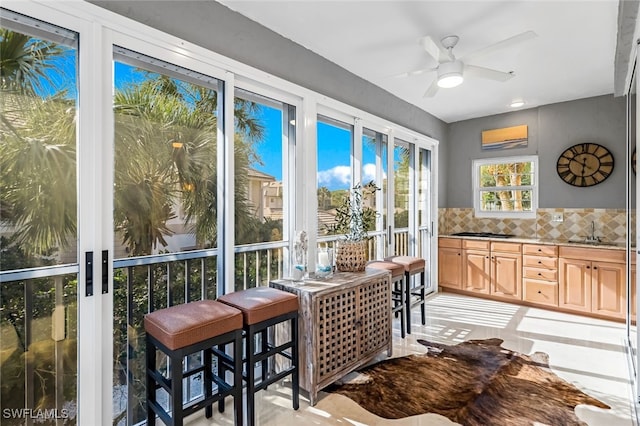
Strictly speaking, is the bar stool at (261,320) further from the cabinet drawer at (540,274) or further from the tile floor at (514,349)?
the cabinet drawer at (540,274)

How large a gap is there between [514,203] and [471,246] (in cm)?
101

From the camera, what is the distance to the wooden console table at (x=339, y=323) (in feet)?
7.65

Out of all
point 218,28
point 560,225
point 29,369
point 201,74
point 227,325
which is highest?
point 218,28

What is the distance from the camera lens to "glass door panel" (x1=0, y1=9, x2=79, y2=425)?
1567mm

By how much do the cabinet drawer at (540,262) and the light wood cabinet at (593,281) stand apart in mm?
86

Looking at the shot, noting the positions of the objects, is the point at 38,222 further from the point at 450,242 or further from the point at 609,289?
the point at 609,289

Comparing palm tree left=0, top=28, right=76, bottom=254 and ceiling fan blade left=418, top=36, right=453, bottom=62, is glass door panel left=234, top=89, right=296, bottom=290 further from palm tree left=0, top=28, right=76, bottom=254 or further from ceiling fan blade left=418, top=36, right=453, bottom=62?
ceiling fan blade left=418, top=36, right=453, bottom=62

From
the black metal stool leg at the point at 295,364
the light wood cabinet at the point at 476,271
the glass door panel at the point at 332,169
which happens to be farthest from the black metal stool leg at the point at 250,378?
the light wood cabinet at the point at 476,271

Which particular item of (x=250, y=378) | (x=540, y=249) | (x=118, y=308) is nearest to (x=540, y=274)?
(x=540, y=249)

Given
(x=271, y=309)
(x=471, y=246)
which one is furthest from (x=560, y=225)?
(x=271, y=309)

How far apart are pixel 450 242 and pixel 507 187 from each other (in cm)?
125

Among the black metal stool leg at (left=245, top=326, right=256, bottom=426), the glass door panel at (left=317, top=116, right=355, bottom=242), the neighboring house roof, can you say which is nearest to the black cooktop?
the glass door panel at (left=317, top=116, right=355, bottom=242)

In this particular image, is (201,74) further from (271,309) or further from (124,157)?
(271,309)

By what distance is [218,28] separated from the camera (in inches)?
90.8
